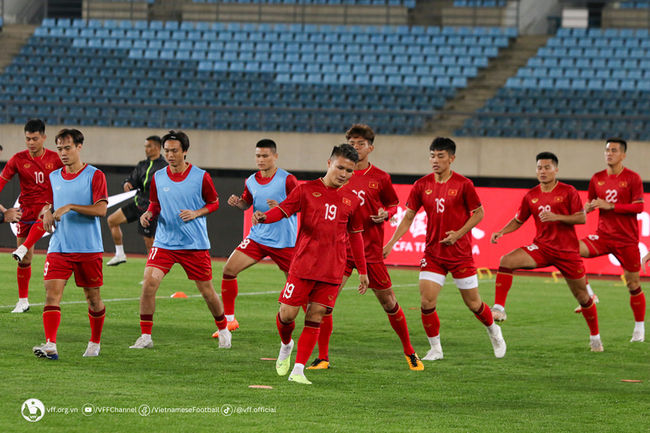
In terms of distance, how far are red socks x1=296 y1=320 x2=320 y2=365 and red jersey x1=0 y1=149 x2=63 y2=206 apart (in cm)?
536

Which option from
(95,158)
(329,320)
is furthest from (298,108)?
(329,320)

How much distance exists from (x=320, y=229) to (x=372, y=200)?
1.51 m

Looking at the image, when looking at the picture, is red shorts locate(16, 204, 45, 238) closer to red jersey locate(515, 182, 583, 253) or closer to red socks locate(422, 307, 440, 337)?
red socks locate(422, 307, 440, 337)

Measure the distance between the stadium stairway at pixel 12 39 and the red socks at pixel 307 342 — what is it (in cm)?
2691

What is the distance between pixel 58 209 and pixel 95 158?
18813 mm

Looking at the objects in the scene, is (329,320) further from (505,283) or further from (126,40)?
(126,40)

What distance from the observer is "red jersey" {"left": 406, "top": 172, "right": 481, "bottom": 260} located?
10016 mm

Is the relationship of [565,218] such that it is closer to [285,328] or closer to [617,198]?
[617,198]

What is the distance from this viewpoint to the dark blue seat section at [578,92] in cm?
2655

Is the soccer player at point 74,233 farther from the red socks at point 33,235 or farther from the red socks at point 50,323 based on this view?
the red socks at point 33,235

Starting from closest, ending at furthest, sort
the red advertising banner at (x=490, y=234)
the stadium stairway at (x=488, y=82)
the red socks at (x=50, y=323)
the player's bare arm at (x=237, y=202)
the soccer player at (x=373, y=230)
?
the red socks at (x=50, y=323) → the soccer player at (x=373, y=230) → the player's bare arm at (x=237, y=202) → the red advertising banner at (x=490, y=234) → the stadium stairway at (x=488, y=82)

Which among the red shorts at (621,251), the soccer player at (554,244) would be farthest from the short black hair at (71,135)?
the red shorts at (621,251)

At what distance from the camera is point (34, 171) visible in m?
12.8

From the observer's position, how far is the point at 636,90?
2880 centimetres
